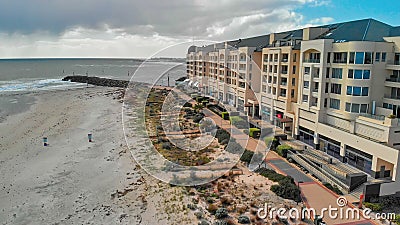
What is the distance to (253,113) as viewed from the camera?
47312 mm

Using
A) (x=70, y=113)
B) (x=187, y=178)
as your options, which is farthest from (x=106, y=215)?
(x=70, y=113)

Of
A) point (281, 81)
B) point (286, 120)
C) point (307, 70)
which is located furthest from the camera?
point (281, 81)

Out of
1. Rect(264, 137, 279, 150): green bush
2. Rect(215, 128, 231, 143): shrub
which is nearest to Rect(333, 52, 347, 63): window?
Rect(264, 137, 279, 150): green bush

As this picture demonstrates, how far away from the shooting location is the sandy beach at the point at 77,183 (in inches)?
820

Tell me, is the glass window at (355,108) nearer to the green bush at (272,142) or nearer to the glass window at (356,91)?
the glass window at (356,91)

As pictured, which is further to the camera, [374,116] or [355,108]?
[355,108]

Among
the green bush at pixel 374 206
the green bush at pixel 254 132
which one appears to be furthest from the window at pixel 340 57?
the green bush at pixel 374 206

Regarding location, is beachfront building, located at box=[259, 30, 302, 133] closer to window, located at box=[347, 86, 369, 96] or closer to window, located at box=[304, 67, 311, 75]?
window, located at box=[304, 67, 311, 75]

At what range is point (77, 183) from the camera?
2609 cm

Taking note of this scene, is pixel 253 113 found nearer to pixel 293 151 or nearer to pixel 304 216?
pixel 293 151

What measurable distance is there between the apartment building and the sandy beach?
1586 centimetres

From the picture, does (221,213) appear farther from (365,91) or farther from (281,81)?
(281,81)

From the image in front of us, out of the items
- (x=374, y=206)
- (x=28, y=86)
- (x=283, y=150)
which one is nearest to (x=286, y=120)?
(x=283, y=150)
